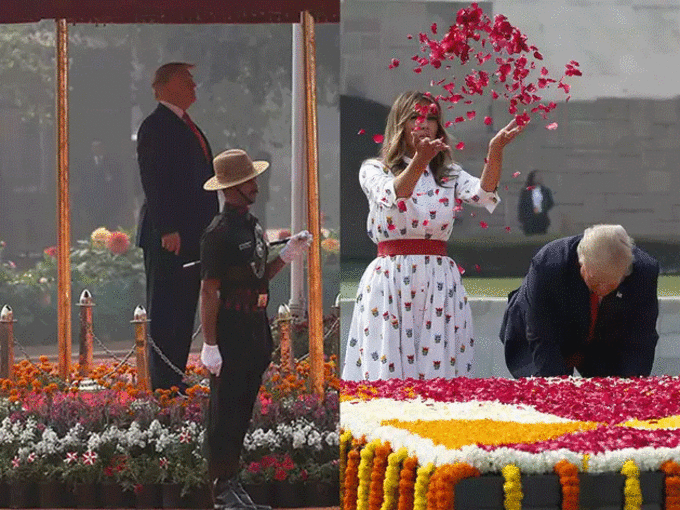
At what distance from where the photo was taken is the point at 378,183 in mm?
4574

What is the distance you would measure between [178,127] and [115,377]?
55cm

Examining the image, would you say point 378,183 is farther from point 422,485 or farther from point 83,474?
point 422,485

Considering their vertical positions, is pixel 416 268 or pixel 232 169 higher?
pixel 232 169

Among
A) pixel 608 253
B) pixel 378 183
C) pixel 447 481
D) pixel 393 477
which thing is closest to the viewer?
pixel 447 481

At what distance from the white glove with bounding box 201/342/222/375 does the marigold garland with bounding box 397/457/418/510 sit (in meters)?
0.49

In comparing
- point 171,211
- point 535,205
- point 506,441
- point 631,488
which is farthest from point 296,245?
point 535,205

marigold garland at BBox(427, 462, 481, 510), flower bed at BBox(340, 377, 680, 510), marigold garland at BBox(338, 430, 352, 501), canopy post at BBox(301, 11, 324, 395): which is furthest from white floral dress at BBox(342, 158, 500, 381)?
marigold garland at BBox(427, 462, 481, 510)

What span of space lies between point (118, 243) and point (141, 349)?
0.23 meters

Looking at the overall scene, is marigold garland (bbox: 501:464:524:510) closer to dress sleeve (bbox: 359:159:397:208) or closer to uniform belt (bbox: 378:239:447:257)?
dress sleeve (bbox: 359:159:397:208)

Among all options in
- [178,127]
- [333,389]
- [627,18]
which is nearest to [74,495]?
[333,389]

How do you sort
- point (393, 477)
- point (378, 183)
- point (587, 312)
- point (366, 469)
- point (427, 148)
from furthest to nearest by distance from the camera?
point (378, 183)
point (427, 148)
point (587, 312)
point (366, 469)
point (393, 477)

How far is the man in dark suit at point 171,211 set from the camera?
2.99 meters

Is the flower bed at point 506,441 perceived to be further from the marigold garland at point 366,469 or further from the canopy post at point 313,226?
the canopy post at point 313,226

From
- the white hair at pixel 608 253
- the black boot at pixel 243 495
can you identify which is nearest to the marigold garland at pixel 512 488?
the black boot at pixel 243 495
